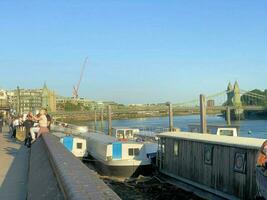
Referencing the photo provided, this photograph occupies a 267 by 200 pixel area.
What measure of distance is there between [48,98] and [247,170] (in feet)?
331

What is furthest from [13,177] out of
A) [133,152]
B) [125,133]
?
[125,133]

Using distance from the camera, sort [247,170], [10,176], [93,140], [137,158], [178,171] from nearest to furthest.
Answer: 1. [10,176]
2. [247,170]
3. [178,171]
4. [137,158]
5. [93,140]

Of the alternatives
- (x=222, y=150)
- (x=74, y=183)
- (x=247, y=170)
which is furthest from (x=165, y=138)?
(x=74, y=183)

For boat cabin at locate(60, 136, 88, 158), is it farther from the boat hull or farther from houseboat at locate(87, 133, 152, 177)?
the boat hull

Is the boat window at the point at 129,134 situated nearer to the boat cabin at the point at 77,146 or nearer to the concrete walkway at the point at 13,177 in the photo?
the boat cabin at the point at 77,146

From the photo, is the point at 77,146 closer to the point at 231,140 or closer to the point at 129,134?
the point at 129,134

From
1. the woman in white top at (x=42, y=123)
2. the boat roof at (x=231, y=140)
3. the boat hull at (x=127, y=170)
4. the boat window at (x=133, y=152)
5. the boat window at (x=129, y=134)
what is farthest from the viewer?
the boat window at (x=129, y=134)

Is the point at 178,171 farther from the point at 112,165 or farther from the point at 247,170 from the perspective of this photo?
the point at 247,170

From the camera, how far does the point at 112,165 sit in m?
28.0

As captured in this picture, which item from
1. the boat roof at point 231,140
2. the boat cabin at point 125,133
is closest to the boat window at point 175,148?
the boat roof at point 231,140

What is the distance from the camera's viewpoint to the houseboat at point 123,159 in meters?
27.4

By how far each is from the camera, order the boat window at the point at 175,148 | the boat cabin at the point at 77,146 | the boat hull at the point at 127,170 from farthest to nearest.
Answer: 1. the boat cabin at the point at 77,146
2. the boat hull at the point at 127,170
3. the boat window at the point at 175,148

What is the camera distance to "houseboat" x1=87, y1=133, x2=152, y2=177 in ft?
89.8

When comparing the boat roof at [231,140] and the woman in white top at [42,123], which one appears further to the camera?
the woman in white top at [42,123]
